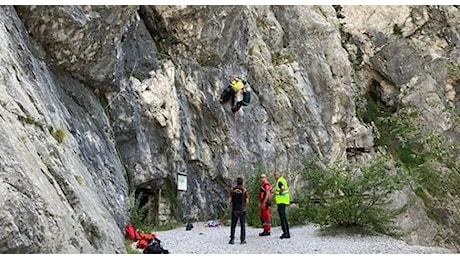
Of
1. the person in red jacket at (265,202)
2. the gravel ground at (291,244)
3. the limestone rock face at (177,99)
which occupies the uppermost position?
the limestone rock face at (177,99)

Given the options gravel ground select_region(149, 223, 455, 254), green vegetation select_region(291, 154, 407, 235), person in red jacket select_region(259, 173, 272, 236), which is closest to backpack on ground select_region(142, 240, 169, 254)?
gravel ground select_region(149, 223, 455, 254)

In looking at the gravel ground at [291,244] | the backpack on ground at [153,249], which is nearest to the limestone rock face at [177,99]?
the backpack on ground at [153,249]

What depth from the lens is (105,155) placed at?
42.8 feet

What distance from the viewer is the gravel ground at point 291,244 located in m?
10.9

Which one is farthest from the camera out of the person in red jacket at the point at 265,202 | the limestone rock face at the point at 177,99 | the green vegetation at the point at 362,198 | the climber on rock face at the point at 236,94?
the climber on rock face at the point at 236,94

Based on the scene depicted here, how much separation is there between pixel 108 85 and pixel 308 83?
51.4 feet

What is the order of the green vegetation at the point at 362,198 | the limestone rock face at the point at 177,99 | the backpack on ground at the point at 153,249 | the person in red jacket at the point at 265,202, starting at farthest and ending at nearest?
1. the person in red jacket at the point at 265,202
2. the green vegetation at the point at 362,198
3. the backpack on ground at the point at 153,249
4. the limestone rock face at the point at 177,99

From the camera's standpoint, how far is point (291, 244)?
11914mm

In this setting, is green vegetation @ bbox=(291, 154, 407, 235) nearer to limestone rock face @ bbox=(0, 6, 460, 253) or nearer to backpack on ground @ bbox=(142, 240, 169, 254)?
limestone rock face @ bbox=(0, 6, 460, 253)

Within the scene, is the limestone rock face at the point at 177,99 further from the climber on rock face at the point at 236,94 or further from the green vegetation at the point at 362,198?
the green vegetation at the point at 362,198

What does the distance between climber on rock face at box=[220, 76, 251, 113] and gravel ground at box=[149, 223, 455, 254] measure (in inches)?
294

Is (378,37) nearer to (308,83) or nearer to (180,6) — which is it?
(308,83)

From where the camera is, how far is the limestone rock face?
876 cm

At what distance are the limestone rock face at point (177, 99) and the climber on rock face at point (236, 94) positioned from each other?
1.09 feet
